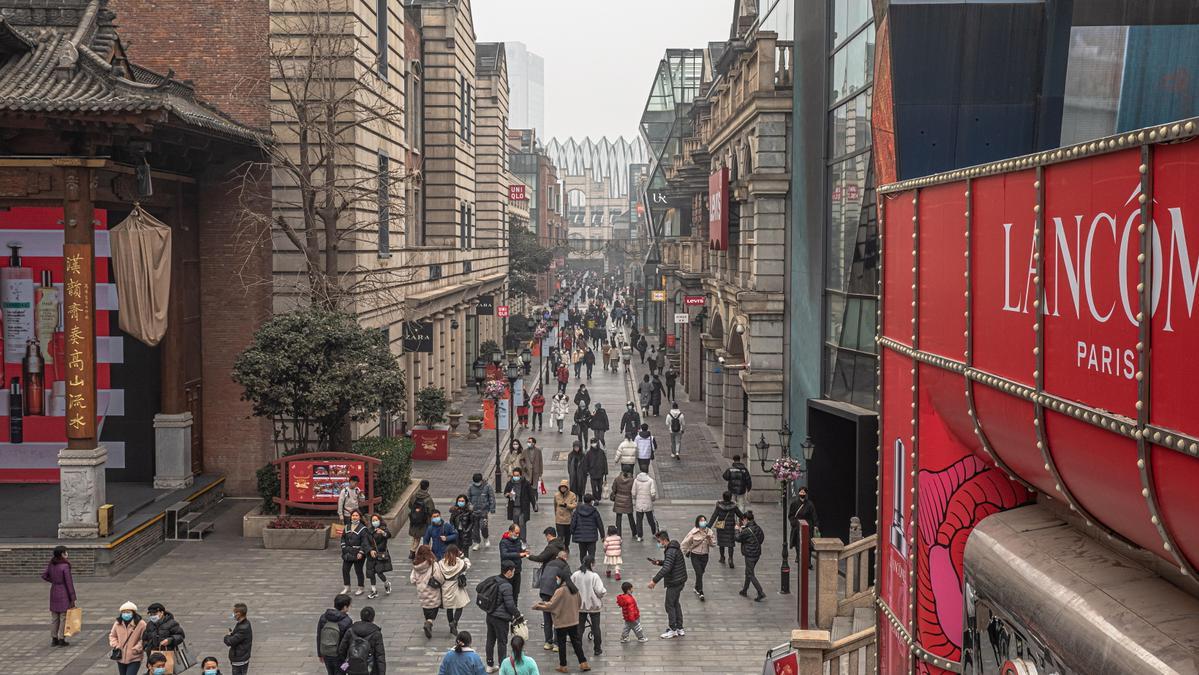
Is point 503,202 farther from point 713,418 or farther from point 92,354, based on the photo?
point 92,354

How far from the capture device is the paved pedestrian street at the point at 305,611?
1614 cm

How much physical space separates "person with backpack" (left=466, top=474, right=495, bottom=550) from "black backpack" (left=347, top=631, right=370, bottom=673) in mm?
7866

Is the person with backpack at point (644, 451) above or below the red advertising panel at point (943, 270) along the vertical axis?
below

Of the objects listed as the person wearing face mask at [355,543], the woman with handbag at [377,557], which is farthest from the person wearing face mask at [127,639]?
the woman with handbag at [377,557]

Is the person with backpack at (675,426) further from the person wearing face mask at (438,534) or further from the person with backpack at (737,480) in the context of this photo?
the person wearing face mask at (438,534)

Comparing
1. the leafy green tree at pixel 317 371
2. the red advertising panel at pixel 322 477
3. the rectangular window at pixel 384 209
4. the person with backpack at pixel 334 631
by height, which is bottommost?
the person with backpack at pixel 334 631

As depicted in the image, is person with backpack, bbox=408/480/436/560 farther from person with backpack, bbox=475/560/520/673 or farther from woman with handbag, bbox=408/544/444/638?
person with backpack, bbox=475/560/520/673

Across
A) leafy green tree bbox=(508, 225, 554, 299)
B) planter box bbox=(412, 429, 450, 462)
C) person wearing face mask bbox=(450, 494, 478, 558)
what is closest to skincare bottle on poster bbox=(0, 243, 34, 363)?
person wearing face mask bbox=(450, 494, 478, 558)

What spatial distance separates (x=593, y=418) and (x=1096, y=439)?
2859cm

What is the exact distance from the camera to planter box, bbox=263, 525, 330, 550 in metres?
22.5

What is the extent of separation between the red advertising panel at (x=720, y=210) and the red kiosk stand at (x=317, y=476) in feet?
41.4

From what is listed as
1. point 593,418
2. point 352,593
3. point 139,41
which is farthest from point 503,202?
point 352,593

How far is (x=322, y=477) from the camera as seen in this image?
22.9 m

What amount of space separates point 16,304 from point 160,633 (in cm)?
1284
